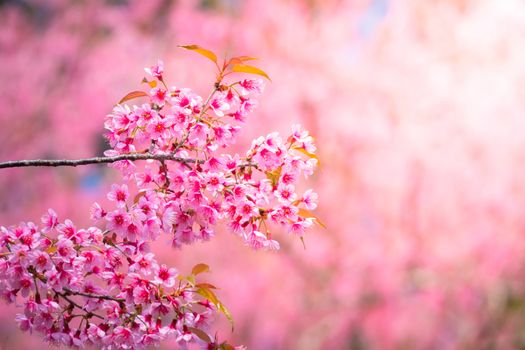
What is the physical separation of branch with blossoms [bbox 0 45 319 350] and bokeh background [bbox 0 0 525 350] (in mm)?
2132

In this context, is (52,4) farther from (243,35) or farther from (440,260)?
(440,260)

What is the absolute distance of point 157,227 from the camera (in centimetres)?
87

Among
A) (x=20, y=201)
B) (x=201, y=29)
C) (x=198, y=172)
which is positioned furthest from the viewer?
(x=201, y=29)

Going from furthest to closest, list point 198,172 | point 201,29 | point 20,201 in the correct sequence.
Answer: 1. point 201,29
2. point 20,201
3. point 198,172

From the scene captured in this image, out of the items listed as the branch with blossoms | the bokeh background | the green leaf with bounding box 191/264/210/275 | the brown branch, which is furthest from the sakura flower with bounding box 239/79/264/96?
the bokeh background

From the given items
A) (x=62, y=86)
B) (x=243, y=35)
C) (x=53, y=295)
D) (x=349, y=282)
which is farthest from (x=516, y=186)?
(x=53, y=295)

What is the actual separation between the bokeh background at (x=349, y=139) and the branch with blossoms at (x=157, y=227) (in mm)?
2132

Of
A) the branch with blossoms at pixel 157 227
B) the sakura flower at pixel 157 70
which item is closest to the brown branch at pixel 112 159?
the branch with blossoms at pixel 157 227

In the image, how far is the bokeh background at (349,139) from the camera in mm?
3090

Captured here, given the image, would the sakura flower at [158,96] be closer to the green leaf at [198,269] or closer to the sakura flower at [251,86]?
the sakura flower at [251,86]

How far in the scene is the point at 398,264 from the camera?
3.11m

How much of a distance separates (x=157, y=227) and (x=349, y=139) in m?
2.43

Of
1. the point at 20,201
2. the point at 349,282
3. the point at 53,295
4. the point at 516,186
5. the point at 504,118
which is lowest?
the point at 53,295

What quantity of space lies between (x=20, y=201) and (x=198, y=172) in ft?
7.95
